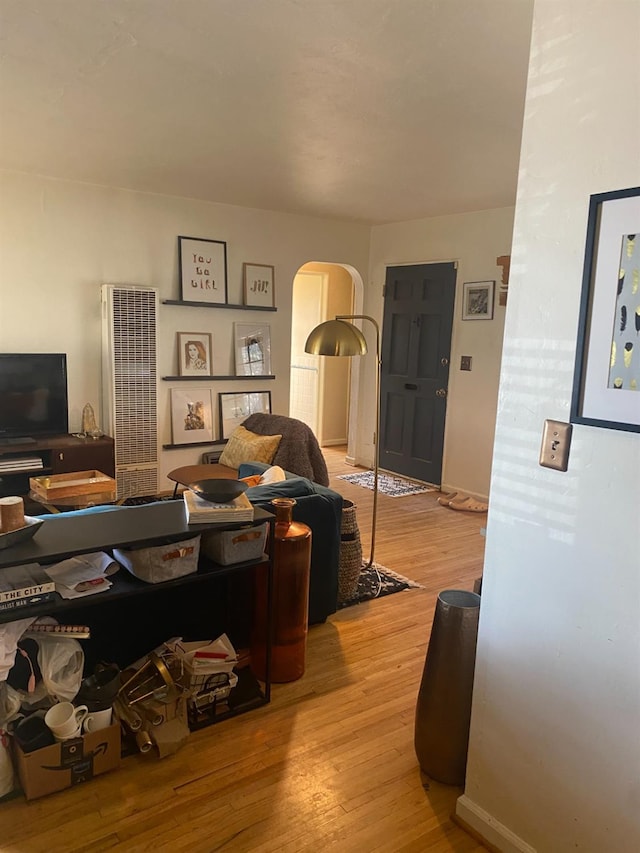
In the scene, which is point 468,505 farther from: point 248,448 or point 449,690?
point 449,690

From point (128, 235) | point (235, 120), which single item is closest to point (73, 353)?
point (128, 235)

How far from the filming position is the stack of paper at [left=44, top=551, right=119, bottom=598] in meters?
1.94

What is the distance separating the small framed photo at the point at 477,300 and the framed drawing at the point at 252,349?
1786 mm

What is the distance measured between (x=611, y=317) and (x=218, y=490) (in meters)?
1.42

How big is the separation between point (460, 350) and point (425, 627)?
2.94 m

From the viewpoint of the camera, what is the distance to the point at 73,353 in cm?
471

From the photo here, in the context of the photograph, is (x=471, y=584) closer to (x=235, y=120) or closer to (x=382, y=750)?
(x=382, y=750)

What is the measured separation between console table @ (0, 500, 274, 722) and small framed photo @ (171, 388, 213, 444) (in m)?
2.81

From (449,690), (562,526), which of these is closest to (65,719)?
(449,690)

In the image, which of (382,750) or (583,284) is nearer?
(583,284)

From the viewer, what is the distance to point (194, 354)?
5230mm

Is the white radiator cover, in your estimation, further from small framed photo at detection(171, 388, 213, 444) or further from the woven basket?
the woven basket

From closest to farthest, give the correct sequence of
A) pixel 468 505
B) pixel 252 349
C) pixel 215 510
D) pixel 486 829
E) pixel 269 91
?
pixel 486 829, pixel 215 510, pixel 269 91, pixel 468 505, pixel 252 349

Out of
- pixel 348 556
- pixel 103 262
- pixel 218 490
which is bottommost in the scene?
pixel 348 556
